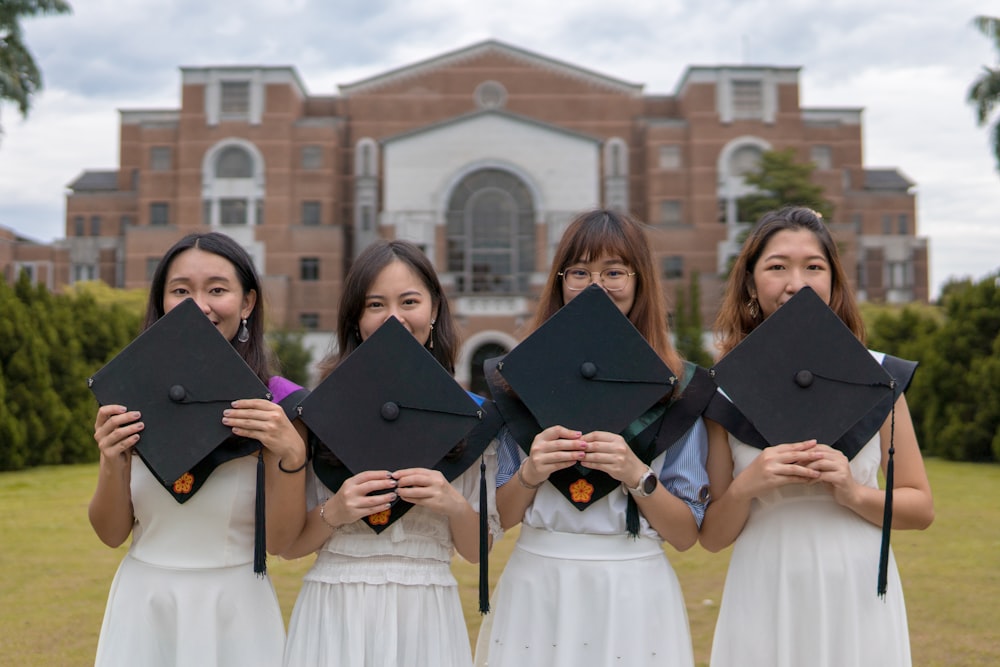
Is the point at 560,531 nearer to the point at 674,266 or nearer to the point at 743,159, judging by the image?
the point at 674,266

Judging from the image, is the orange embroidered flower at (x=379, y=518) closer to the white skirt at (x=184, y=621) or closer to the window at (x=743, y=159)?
the white skirt at (x=184, y=621)

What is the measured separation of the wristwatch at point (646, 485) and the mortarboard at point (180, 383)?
1.10m

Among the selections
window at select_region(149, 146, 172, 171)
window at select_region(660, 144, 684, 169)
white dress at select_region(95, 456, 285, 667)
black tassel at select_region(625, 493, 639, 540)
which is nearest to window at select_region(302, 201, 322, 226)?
window at select_region(149, 146, 172, 171)

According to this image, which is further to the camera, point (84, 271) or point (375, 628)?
point (84, 271)

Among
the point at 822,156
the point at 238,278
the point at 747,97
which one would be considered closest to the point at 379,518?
the point at 238,278

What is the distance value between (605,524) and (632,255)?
2.75ft

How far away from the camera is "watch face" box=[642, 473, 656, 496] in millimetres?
2607

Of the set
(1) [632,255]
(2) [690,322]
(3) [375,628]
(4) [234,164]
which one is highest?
(4) [234,164]

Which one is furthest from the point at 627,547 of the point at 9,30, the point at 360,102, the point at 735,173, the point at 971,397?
the point at 360,102

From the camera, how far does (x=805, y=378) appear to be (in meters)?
2.62

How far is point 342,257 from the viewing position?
3909 cm

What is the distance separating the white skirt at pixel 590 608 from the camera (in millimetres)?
2613

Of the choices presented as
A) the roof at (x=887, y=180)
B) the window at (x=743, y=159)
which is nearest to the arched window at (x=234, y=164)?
the window at (x=743, y=159)

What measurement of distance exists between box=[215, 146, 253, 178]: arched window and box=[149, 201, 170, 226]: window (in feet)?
9.15
